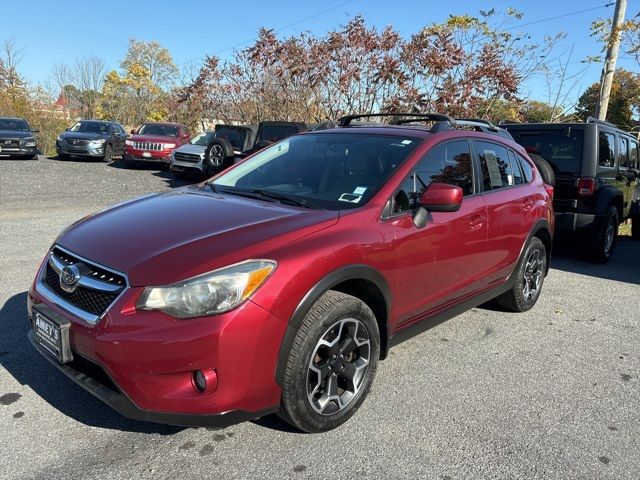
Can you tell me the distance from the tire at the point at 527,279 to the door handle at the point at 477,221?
936mm

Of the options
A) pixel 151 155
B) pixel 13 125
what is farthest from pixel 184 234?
pixel 13 125

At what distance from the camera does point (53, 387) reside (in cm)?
316

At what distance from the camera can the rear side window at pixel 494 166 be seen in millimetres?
4203

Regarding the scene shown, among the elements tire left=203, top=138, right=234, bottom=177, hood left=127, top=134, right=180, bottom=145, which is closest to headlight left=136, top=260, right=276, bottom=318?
tire left=203, top=138, right=234, bottom=177

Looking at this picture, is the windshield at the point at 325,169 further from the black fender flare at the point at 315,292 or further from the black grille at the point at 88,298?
the black grille at the point at 88,298

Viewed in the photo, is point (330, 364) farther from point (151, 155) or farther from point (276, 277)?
point (151, 155)

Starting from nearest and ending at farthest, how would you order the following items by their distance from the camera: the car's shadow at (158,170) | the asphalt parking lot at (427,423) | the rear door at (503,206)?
the asphalt parking lot at (427,423)
the rear door at (503,206)
the car's shadow at (158,170)

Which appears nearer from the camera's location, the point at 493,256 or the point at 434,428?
the point at 434,428

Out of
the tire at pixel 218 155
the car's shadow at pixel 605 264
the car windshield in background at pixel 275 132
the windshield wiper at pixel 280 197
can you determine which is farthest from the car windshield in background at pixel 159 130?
the windshield wiper at pixel 280 197

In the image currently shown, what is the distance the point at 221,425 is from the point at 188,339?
457 mm

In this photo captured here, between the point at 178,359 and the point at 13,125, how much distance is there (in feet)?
63.7

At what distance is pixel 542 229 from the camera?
4.96 m

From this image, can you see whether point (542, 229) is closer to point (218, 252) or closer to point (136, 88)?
point (218, 252)

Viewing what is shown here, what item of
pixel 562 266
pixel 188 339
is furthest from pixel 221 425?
pixel 562 266
